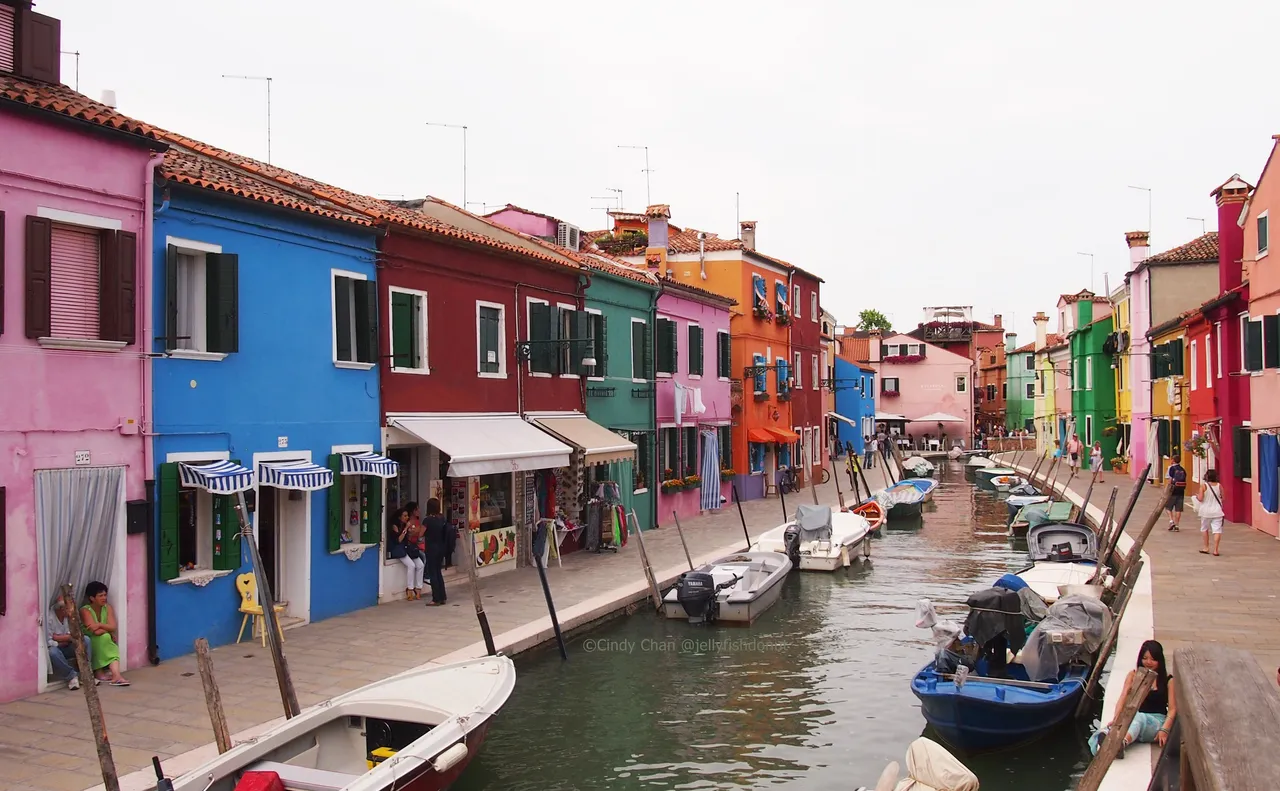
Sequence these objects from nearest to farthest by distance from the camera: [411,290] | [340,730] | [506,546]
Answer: [340,730], [411,290], [506,546]

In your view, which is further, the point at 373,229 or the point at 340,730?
the point at 373,229

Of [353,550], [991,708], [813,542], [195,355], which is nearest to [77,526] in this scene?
[195,355]

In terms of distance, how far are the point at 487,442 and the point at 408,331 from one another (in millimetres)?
2289

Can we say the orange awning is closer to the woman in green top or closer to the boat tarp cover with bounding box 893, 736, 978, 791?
the woman in green top

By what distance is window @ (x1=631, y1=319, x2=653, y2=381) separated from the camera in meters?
Answer: 26.0

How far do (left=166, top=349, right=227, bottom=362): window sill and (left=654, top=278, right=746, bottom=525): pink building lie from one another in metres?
14.6

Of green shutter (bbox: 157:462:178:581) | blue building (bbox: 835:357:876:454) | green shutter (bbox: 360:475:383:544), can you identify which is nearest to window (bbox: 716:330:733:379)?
green shutter (bbox: 360:475:383:544)

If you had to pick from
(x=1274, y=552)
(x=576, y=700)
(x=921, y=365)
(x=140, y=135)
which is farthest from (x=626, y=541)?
(x=921, y=365)

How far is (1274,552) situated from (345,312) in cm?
1791

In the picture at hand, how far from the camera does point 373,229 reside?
16.0 metres

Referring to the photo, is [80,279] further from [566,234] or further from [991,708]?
[566,234]

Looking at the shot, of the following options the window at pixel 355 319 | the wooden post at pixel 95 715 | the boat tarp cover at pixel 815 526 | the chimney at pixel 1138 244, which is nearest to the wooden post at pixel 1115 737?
the wooden post at pixel 95 715

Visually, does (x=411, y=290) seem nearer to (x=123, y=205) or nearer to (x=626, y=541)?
(x=123, y=205)

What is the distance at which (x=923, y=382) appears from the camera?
247 ft
